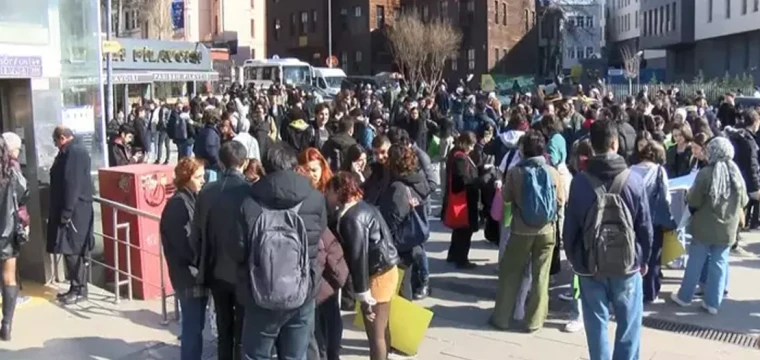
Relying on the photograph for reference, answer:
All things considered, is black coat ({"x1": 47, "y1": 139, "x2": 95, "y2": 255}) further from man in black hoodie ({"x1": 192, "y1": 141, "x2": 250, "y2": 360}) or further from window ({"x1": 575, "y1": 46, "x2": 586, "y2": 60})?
window ({"x1": 575, "y1": 46, "x2": 586, "y2": 60})

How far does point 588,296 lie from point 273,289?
2264 millimetres

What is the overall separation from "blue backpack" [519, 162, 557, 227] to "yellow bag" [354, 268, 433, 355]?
1.25 meters

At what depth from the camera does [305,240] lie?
4.71 meters

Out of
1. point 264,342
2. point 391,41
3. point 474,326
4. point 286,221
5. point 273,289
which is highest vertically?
point 391,41

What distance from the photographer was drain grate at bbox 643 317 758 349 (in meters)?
7.14

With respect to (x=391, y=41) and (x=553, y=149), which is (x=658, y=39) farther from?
(x=553, y=149)

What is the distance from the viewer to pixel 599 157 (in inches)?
220

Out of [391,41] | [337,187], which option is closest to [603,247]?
[337,187]

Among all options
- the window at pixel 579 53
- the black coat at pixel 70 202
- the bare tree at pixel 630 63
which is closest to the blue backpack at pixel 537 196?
the black coat at pixel 70 202


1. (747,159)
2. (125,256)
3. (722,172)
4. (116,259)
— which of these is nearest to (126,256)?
(125,256)

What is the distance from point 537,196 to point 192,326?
2.96m

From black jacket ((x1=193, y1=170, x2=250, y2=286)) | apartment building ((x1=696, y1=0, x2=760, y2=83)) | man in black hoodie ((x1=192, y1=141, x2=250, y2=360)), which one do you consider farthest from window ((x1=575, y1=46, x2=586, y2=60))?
black jacket ((x1=193, y1=170, x2=250, y2=286))

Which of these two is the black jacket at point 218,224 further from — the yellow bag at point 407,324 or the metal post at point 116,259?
the metal post at point 116,259

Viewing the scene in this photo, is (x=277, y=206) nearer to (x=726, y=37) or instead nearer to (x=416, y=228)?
(x=416, y=228)
